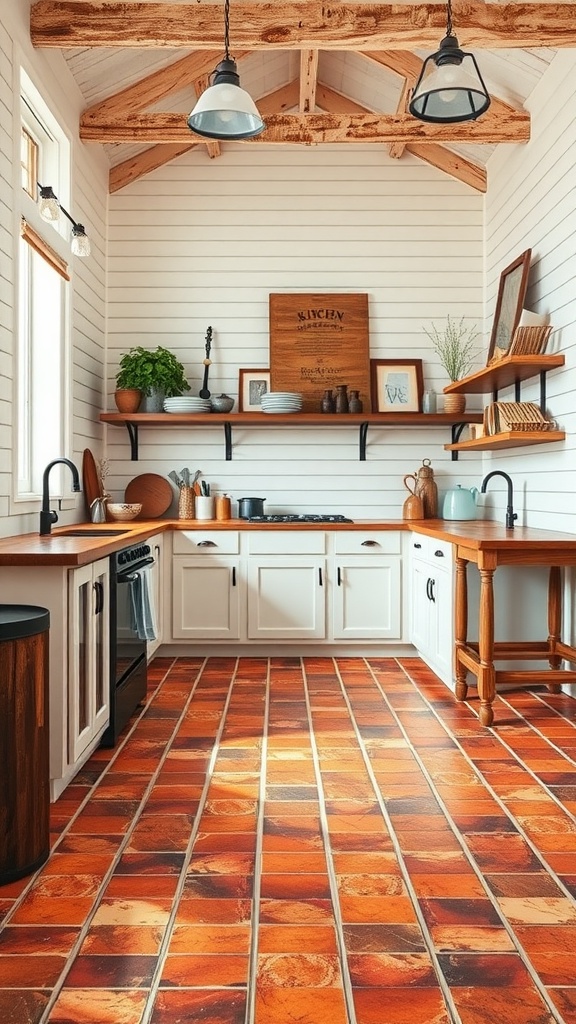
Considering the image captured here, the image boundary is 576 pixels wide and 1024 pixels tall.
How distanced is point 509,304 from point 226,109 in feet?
Answer: 8.36

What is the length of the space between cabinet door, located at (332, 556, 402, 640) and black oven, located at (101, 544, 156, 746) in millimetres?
1481

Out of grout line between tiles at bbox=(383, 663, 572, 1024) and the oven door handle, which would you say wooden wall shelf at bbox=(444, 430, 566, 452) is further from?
the oven door handle

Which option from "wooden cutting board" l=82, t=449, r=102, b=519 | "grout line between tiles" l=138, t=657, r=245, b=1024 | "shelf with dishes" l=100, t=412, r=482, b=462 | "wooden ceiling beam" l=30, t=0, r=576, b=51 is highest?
"wooden ceiling beam" l=30, t=0, r=576, b=51

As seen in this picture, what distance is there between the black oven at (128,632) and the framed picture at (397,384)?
2.38m

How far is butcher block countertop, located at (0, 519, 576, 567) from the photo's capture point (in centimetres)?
275

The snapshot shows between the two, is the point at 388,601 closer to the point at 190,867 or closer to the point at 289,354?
the point at 289,354

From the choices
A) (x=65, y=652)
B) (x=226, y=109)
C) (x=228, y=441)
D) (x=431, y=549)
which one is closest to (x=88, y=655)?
(x=65, y=652)

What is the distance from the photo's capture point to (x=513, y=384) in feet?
16.6

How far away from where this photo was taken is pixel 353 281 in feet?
19.0

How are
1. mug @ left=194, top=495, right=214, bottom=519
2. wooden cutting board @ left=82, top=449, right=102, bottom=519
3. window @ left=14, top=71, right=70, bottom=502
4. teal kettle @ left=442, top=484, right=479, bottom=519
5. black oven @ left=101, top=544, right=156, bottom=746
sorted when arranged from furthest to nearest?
1. mug @ left=194, top=495, right=214, bottom=519
2. teal kettle @ left=442, top=484, right=479, bottom=519
3. wooden cutting board @ left=82, top=449, right=102, bottom=519
4. window @ left=14, top=71, right=70, bottom=502
5. black oven @ left=101, top=544, right=156, bottom=746

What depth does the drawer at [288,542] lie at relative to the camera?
5.11 metres

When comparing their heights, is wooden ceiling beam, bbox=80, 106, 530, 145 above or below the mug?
above

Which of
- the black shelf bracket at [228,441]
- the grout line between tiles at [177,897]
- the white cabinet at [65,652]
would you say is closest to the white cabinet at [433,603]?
the grout line between tiles at [177,897]

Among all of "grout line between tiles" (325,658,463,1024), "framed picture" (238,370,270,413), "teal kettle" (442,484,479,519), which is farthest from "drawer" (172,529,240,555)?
"grout line between tiles" (325,658,463,1024)
